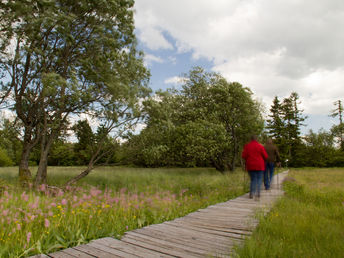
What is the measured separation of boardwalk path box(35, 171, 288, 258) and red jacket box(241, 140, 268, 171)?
242cm

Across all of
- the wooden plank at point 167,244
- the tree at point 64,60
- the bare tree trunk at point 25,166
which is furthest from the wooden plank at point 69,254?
the bare tree trunk at point 25,166

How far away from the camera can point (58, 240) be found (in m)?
3.33

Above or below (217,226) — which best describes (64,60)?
above

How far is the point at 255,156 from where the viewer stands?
696 centimetres

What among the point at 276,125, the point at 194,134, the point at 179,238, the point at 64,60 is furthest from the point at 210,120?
the point at 276,125

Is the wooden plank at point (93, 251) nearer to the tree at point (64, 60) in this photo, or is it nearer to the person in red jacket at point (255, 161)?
the person in red jacket at point (255, 161)

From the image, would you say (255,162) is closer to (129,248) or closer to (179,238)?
(179,238)

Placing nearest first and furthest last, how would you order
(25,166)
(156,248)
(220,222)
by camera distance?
1. (156,248)
2. (220,222)
3. (25,166)

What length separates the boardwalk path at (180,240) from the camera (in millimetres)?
2895

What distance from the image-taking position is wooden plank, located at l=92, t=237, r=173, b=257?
287cm

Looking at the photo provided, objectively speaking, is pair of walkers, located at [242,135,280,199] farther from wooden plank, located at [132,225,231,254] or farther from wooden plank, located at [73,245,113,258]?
wooden plank, located at [73,245,113,258]

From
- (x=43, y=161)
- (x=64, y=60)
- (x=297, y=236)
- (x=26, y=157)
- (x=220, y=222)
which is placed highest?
(x=64, y=60)

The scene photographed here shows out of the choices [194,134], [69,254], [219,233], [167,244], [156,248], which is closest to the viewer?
[69,254]

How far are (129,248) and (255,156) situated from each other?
5.12 m
